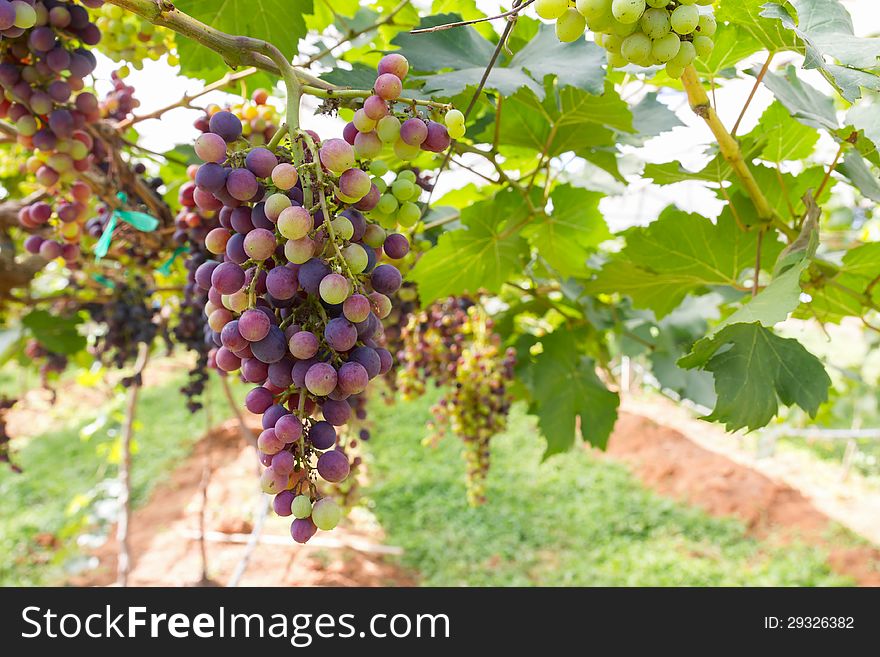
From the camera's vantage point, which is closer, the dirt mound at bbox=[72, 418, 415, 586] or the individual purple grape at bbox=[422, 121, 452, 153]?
the individual purple grape at bbox=[422, 121, 452, 153]

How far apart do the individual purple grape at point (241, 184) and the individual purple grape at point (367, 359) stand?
0.17m

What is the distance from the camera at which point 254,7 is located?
0.90 m

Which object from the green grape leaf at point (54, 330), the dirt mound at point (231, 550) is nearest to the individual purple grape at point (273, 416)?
the green grape leaf at point (54, 330)

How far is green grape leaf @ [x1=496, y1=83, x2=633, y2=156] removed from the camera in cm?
105

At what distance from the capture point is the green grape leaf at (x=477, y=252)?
50.9 inches

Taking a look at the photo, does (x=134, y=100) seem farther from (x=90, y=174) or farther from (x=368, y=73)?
(x=368, y=73)

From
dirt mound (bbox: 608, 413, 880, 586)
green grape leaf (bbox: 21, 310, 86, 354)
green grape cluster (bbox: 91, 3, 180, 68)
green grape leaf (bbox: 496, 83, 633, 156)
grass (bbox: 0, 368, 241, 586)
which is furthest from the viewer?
dirt mound (bbox: 608, 413, 880, 586)

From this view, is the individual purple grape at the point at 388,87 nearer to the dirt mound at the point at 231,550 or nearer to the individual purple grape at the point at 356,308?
the individual purple grape at the point at 356,308

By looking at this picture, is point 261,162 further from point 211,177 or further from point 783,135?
point 783,135

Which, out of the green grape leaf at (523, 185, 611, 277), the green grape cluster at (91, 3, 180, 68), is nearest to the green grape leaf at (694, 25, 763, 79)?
the green grape leaf at (523, 185, 611, 277)

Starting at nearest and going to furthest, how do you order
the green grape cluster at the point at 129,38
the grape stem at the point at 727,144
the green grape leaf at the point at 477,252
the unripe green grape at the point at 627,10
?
the unripe green grape at the point at 627,10, the grape stem at the point at 727,144, the green grape leaf at the point at 477,252, the green grape cluster at the point at 129,38

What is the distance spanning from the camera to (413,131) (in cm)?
59

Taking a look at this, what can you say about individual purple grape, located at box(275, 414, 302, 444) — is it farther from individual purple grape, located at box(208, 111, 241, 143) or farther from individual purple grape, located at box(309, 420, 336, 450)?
individual purple grape, located at box(208, 111, 241, 143)

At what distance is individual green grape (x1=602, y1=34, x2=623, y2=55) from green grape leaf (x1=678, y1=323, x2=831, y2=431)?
39 cm
